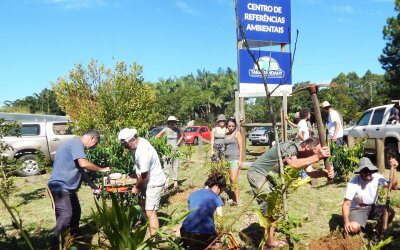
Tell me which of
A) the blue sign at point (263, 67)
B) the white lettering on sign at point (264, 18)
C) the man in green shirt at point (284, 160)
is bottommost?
the man in green shirt at point (284, 160)

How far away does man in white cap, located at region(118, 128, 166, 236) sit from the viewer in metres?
4.49

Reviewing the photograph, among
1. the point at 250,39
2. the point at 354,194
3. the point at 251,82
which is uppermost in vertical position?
the point at 250,39

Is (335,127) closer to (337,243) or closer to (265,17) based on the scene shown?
(337,243)

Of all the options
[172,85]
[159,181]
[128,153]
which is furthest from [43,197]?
[172,85]

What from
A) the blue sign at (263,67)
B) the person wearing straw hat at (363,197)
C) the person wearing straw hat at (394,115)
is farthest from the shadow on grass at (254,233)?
the person wearing straw hat at (394,115)

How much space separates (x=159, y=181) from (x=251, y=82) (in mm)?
6028

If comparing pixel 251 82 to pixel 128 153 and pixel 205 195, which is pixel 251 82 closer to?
pixel 128 153

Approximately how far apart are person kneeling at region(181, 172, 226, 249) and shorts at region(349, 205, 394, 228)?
194cm

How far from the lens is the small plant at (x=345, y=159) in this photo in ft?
24.0

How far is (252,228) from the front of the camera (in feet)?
18.3

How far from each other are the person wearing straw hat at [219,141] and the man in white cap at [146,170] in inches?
102

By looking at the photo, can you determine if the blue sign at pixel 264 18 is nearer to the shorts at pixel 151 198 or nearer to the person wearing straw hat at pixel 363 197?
the person wearing straw hat at pixel 363 197

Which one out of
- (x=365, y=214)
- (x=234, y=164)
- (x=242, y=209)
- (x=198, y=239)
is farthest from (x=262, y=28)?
(x=198, y=239)

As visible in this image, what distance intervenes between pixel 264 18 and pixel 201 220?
7624 millimetres
